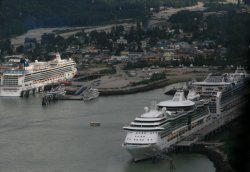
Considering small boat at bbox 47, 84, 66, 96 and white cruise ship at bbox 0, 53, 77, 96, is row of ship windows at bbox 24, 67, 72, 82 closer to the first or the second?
white cruise ship at bbox 0, 53, 77, 96

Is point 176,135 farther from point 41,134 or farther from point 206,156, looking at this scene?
point 41,134

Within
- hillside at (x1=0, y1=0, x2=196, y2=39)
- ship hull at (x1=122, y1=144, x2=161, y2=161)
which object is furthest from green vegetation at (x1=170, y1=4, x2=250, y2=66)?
ship hull at (x1=122, y1=144, x2=161, y2=161)

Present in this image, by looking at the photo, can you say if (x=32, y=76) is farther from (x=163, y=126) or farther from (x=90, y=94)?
(x=163, y=126)

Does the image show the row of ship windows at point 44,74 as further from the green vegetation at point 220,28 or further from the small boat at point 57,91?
the green vegetation at point 220,28

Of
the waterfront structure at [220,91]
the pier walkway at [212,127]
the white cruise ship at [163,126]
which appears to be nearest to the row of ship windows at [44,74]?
the waterfront structure at [220,91]

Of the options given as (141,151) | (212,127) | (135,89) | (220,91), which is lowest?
(135,89)

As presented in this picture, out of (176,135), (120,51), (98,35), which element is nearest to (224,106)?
(176,135)

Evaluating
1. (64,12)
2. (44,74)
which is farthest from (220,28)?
(64,12)
